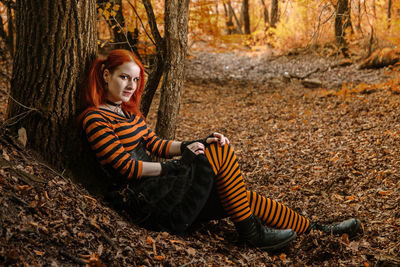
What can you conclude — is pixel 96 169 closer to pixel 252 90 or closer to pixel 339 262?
pixel 339 262

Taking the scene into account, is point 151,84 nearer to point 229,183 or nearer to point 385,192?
point 229,183

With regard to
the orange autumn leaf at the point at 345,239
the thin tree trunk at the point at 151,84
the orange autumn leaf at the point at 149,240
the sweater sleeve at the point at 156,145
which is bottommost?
the orange autumn leaf at the point at 345,239

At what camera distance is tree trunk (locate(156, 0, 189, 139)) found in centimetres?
377

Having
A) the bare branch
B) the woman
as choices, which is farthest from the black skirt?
the bare branch

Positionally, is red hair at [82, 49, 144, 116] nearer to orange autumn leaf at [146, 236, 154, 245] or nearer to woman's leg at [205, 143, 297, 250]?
woman's leg at [205, 143, 297, 250]

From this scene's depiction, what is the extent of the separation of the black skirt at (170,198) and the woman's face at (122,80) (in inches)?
28.2

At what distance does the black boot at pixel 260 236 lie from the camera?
9.05 ft

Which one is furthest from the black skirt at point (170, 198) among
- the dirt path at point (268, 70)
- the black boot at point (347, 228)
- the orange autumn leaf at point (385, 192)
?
the dirt path at point (268, 70)

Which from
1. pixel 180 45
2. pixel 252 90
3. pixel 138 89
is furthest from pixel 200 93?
pixel 138 89

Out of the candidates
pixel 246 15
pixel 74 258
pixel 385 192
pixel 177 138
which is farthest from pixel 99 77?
pixel 246 15

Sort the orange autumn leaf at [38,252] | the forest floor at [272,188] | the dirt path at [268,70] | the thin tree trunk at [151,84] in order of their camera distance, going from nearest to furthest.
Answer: the orange autumn leaf at [38,252] → the forest floor at [272,188] → the thin tree trunk at [151,84] → the dirt path at [268,70]

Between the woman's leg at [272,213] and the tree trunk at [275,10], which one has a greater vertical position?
the tree trunk at [275,10]

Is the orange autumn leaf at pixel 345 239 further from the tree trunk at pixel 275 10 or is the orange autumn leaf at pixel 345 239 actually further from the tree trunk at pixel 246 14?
the tree trunk at pixel 246 14

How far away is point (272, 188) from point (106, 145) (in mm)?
2401
